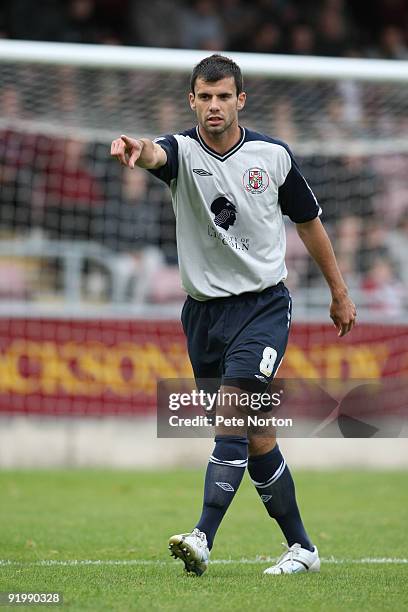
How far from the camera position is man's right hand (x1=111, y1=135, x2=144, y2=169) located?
5203 millimetres

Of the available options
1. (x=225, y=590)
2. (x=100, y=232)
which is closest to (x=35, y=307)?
(x=100, y=232)

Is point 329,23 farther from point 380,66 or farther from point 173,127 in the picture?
point 380,66

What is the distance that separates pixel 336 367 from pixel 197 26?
6.42 m

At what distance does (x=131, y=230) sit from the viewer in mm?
13867

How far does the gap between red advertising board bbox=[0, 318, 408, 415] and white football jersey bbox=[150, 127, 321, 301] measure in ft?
21.3

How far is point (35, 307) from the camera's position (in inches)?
484

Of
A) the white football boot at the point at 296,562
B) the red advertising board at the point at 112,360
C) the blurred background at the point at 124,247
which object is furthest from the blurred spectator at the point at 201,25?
the white football boot at the point at 296,562

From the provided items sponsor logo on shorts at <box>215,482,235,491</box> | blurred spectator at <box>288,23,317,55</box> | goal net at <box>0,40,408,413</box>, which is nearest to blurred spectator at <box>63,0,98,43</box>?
goal net at <box>0,40,408,413</box>

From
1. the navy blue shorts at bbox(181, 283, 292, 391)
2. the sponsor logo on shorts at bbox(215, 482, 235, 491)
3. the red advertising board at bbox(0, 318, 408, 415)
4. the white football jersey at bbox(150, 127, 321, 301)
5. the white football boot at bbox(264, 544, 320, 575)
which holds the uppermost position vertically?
the white football jersey at bbox(150, 127, 321, 301)

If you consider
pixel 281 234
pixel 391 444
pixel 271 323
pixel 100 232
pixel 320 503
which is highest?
pixel 281 234

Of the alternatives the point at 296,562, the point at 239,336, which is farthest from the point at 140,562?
the point at 239,336

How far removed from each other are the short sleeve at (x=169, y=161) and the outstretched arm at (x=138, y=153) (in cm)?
5

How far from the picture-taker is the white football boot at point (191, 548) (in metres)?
5.23

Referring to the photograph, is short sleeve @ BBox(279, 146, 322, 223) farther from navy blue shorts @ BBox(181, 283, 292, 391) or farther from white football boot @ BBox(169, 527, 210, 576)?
white football boot @ BBox(169, 527, 210, 576)
